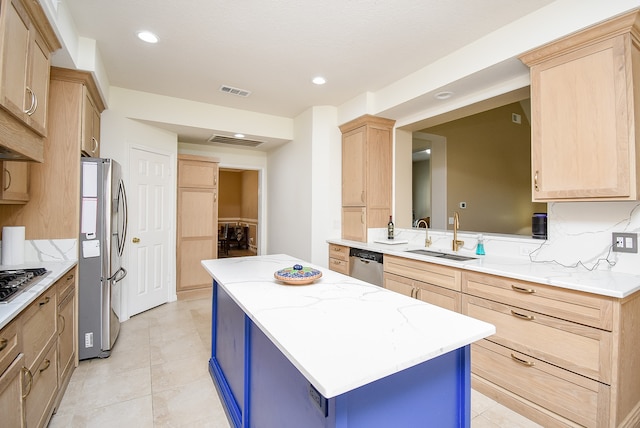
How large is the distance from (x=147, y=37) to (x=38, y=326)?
2236mm

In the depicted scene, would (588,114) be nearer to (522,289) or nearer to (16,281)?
(522,289)

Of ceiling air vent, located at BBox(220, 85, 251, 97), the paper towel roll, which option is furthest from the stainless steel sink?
the paper towel roll

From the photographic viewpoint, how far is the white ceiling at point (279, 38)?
2.12 meters

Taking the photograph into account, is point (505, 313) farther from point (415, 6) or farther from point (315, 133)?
point (315, 133)

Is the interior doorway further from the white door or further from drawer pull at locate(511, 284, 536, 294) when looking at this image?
drawer pull at locate(511, 284, 536, 294)

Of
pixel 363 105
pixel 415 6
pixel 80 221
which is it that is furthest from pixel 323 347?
pixel 363 105

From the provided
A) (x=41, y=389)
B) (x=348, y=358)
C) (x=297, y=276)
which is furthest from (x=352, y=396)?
(x=41, y=389)

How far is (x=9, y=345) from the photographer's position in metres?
1.28

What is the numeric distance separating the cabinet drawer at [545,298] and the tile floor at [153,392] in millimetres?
714

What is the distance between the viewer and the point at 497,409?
1969 mm

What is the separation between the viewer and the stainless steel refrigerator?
2500 mm

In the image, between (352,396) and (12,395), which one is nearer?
(352,396)

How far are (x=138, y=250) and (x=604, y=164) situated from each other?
4.45 m

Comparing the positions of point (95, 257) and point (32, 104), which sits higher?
point (32, 104)
